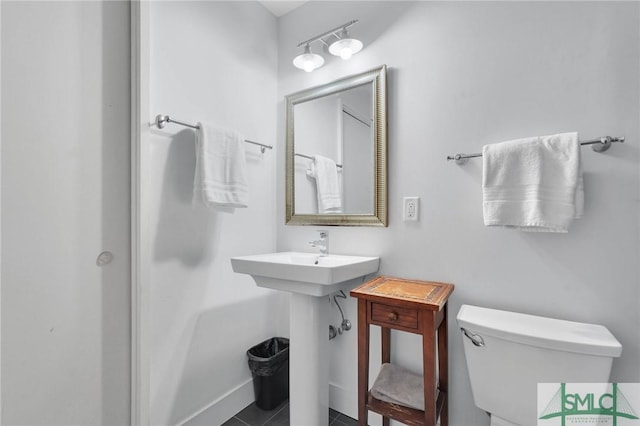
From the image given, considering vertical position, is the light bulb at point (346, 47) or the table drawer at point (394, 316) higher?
the light bulb at point (346, 47)

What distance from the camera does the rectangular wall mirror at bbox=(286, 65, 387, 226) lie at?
160cm

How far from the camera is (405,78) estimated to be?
5.06 ft

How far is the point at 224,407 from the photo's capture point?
1640mm

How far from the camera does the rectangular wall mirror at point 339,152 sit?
1.60 m

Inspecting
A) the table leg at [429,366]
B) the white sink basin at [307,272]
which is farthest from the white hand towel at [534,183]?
the white sink basin at [307,272]

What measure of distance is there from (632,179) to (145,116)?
1934 millimetres

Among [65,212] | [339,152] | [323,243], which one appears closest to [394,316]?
[323,243]

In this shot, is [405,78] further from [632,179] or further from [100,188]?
[100,188]

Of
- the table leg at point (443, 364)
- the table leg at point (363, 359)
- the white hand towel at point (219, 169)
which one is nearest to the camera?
the table leg at point (363, 359)

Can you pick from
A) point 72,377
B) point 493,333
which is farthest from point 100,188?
point 493,333

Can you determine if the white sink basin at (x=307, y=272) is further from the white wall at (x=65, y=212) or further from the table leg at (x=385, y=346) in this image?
the white wall at (x=65, y=212)

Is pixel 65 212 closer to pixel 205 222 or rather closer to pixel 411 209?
pixel 205 222

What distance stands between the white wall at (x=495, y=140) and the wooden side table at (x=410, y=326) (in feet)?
0.28

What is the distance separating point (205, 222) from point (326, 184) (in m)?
0.73
